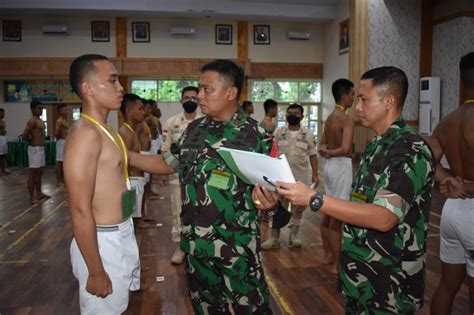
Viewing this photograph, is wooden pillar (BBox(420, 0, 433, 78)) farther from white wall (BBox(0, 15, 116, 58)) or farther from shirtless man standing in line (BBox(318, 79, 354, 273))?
white wall (BBox(0, 15, 116, 58))

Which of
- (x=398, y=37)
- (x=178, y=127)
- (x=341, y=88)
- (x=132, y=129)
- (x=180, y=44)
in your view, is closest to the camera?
(x=341, y=88)

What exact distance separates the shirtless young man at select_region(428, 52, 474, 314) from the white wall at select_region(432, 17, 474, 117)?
26.4 ft

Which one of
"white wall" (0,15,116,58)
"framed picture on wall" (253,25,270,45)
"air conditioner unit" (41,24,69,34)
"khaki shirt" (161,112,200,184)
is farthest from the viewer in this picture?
"framed picture on wall" (253,25,270,45)

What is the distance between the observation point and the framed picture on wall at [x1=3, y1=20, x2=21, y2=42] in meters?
12.7

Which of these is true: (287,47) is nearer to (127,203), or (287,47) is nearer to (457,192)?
(457,192)

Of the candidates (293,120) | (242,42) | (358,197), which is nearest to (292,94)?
(242,42)

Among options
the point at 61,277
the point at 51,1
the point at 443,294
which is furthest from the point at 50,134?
the point at 443,294

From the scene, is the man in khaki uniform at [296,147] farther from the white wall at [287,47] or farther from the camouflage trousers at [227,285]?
the white wall at [287,47]

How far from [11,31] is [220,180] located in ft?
45.1

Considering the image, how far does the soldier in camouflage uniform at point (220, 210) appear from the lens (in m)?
1.84

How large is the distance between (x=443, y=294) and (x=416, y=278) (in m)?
0.90

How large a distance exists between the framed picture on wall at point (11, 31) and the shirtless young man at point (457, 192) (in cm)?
1386

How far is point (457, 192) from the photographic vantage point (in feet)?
7.16

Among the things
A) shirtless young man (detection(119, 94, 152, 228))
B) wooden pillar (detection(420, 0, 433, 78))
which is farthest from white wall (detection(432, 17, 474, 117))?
shirtless young man (detection(119, 94, 152, 228))
